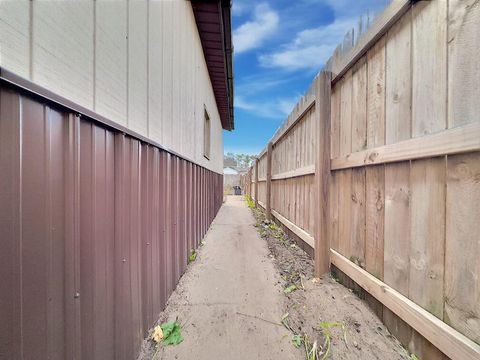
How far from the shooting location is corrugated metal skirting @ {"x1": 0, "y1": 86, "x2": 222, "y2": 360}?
2.36 ft

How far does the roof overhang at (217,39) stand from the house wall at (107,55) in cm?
103

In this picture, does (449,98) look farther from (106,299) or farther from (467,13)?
(106,299)

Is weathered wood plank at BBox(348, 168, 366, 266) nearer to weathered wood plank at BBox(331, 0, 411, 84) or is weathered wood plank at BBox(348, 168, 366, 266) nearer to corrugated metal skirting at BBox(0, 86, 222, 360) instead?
weathered wood plank at BBox(331, 0, 411, 84)

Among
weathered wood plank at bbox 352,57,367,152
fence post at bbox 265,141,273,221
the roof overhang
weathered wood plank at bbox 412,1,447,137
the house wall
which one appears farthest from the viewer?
fence post at bbox 265,141,273,221

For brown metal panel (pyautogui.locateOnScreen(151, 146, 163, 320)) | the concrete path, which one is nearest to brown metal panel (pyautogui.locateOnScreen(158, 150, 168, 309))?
brown metal panel (pyautogui.locateOnScreen(151, 146, 163, 320))

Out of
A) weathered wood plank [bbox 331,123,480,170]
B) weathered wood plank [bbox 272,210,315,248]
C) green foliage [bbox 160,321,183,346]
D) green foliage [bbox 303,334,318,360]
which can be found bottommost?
green foliage [bbox 160,321,183,346]

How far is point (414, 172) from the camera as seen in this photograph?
4.21 feet

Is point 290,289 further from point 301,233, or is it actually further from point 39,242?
point 39,242

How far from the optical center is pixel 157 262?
1871 millimetres

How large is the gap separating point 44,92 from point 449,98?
5.71 feet

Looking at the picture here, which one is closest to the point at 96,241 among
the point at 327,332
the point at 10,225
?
the point at 10,225

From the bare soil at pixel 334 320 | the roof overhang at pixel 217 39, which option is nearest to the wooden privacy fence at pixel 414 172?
the bare soil at pixel 334 320

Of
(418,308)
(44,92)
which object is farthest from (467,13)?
(44,92)

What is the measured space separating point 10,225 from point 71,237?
0.27 m
